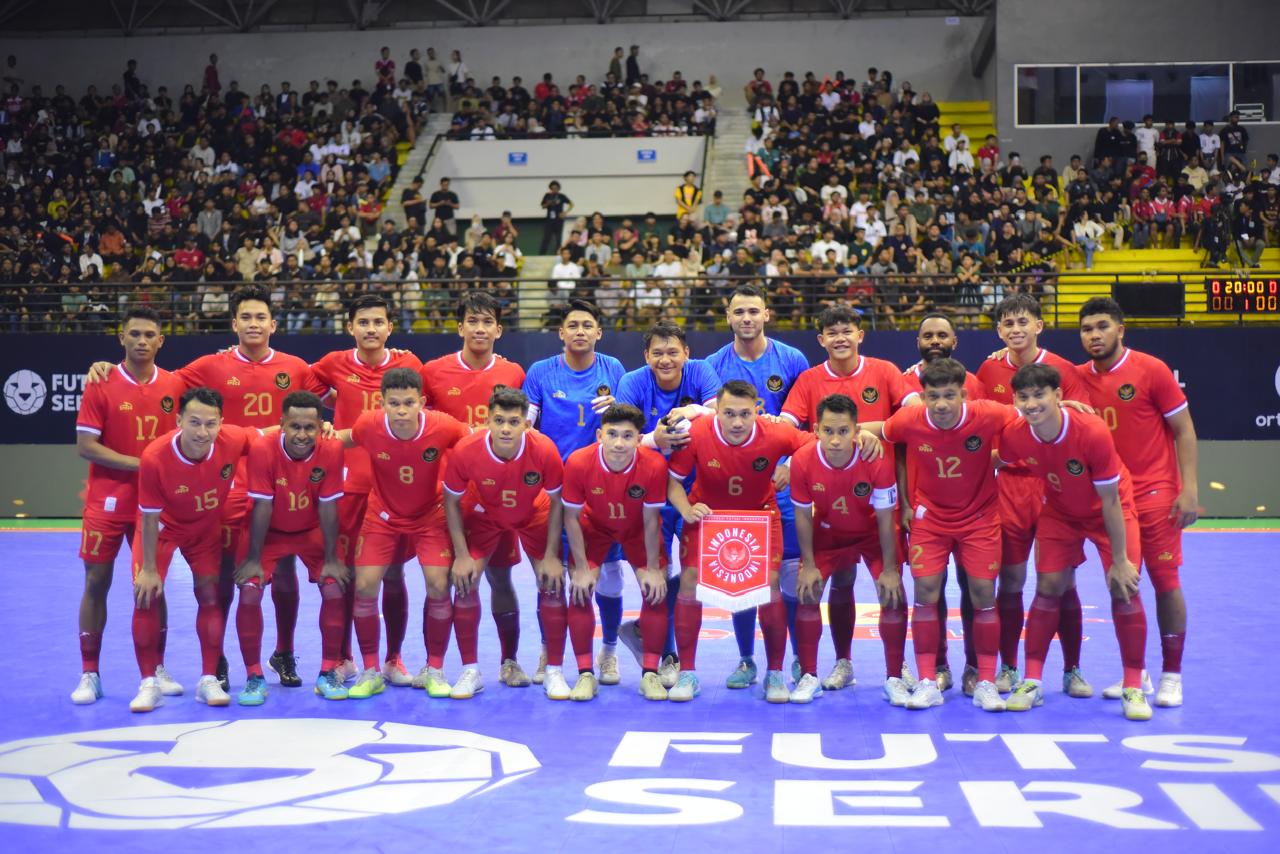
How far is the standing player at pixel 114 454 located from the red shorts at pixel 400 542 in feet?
4.06

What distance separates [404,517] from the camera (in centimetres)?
711

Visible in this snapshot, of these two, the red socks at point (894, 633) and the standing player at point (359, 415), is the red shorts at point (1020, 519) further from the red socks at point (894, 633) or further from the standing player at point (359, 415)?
the standing player at point (359, 415)

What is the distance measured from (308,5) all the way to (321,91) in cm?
241

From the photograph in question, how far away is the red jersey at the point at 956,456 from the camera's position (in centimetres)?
657

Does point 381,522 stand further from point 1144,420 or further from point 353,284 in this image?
point 353,284

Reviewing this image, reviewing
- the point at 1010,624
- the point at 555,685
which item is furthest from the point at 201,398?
the point at 1010,624

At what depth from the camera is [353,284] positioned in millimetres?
17328

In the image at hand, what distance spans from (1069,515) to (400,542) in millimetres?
3765

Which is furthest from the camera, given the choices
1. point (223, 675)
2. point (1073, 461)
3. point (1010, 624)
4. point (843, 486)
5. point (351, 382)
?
point (351, 382)

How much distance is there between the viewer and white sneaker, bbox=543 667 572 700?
6.85 meters

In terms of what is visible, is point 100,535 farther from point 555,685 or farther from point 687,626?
point 687,626

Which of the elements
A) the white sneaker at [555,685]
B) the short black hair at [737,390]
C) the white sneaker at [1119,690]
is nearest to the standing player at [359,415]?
the white sneaker at [555,685]

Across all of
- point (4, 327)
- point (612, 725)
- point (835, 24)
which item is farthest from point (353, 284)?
point (835, 24)

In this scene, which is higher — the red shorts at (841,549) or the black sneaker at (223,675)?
the red shorts at (841,549)
